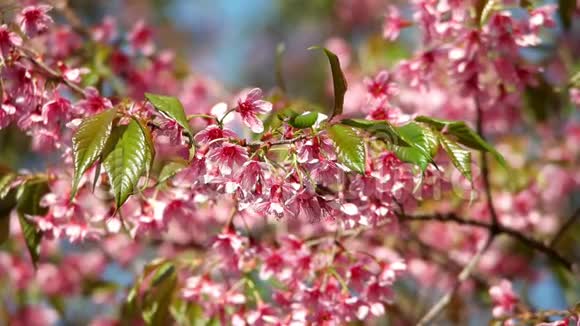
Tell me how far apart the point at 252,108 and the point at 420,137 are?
1.00 feet

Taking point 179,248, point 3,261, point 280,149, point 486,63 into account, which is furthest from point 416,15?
point 3,261

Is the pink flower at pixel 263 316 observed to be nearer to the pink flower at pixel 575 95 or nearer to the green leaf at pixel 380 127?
the green leaf at pixel 380 127

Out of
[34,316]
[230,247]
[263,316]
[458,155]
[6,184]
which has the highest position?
[458,155]

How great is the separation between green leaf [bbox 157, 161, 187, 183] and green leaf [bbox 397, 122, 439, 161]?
16.6 inches

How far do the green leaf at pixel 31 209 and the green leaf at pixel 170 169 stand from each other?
1.10ft

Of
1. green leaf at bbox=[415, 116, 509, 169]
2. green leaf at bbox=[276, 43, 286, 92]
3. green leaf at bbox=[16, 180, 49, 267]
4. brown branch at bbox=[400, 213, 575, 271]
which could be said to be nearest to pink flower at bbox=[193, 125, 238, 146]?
green leaf at bbox=[415, 116, 509, 169]

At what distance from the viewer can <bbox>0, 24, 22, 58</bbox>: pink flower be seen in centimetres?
138

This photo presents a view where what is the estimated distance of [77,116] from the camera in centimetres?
145

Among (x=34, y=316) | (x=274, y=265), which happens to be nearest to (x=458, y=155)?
(x=274, y=265)

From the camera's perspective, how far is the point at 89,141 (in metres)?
1.19

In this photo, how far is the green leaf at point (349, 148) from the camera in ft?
3.83

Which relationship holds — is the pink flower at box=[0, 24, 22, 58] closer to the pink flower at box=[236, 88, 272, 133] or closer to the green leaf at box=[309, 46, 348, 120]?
the pink flower at box=[236, 88, 272, 133]

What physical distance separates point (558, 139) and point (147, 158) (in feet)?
7.82

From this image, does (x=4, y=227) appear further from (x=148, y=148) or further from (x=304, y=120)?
(x=304, y=120)
